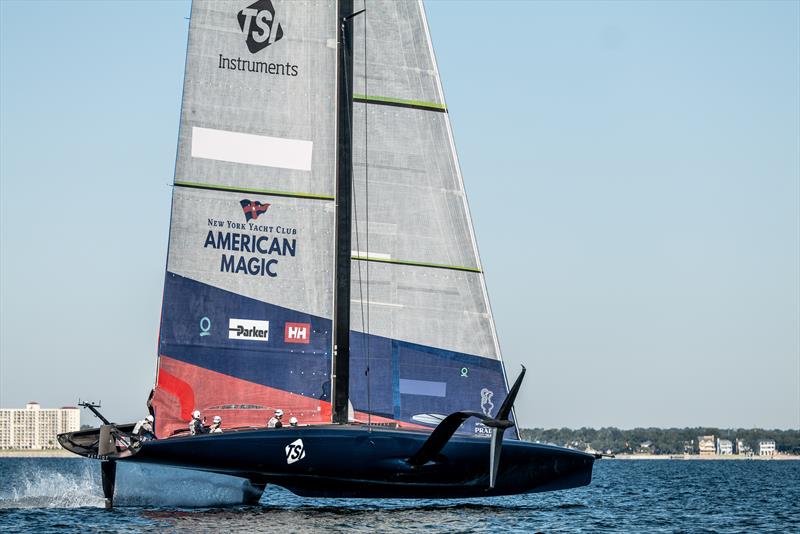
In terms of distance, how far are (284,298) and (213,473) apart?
3.60 m

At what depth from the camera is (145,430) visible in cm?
2300

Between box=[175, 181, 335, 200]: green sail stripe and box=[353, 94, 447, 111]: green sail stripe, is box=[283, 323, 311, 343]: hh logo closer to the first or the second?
box=[175, 181, 335, 200]: green sail stripe

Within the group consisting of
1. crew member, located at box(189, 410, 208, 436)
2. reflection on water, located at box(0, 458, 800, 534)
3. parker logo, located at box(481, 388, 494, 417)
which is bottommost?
reflection on water, located at box(0, 458, 800, 534)

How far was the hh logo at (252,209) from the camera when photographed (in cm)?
2342

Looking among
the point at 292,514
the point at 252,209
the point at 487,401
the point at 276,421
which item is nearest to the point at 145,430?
the point at 276,421

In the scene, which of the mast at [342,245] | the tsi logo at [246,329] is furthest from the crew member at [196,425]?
the mast at [342,245]

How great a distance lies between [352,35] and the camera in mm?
24547

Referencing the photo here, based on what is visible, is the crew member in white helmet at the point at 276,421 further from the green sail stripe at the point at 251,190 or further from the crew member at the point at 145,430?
the green sail stripe at the point at 251,190

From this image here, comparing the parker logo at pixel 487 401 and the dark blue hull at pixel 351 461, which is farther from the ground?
the parker logo at pixel 487 401

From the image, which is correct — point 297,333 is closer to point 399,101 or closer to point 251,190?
point 251,190

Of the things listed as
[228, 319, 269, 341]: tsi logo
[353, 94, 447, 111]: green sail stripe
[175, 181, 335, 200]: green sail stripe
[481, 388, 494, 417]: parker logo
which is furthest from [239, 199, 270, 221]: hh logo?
[481, 388, 494, 417]: parker logo

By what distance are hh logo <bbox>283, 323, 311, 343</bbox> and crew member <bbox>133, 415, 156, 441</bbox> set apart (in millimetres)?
2920

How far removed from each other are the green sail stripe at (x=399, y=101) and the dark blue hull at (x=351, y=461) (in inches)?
253

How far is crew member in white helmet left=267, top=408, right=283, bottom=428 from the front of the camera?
22609mm
